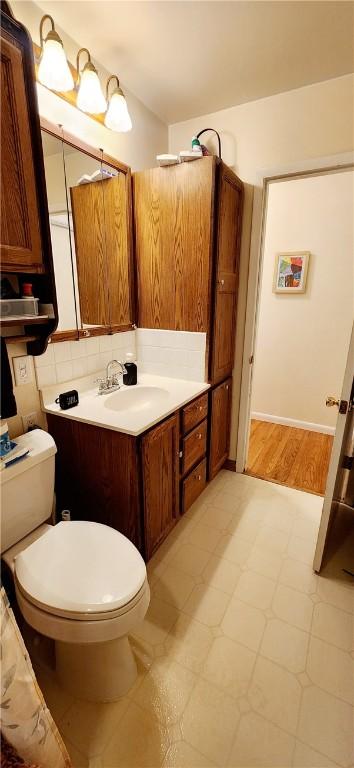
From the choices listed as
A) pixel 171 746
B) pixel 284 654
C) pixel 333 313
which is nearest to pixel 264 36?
pixel 333 313

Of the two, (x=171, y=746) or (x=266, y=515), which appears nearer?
(x=171, y=746)

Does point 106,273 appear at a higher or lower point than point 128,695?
higher

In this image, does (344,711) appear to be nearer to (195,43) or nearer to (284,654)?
(284,654)

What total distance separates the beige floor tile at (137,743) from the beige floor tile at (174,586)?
413mm

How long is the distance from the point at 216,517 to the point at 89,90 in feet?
7.56

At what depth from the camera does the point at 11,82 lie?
98 centimetres

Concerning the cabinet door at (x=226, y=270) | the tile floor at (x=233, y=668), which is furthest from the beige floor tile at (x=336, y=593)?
the cabinet door at (x=226, y=270)

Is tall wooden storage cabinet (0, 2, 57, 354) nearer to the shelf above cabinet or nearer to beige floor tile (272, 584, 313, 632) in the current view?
the shelf above cabinet

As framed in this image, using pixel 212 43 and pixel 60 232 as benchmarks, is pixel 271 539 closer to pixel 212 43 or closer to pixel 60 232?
pixel 60 232

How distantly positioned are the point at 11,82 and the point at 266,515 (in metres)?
2.34

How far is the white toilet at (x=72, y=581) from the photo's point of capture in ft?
3.07

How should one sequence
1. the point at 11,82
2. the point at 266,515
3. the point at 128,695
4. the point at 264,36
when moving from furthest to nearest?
1. the point at 266,515
2. the point at 264,36
3. the point at 128,695
4. the point at 11,82

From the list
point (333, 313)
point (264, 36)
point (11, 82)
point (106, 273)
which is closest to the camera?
point (11, 82)

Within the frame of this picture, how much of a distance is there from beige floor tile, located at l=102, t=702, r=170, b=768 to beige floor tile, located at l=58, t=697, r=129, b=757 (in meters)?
0.02
